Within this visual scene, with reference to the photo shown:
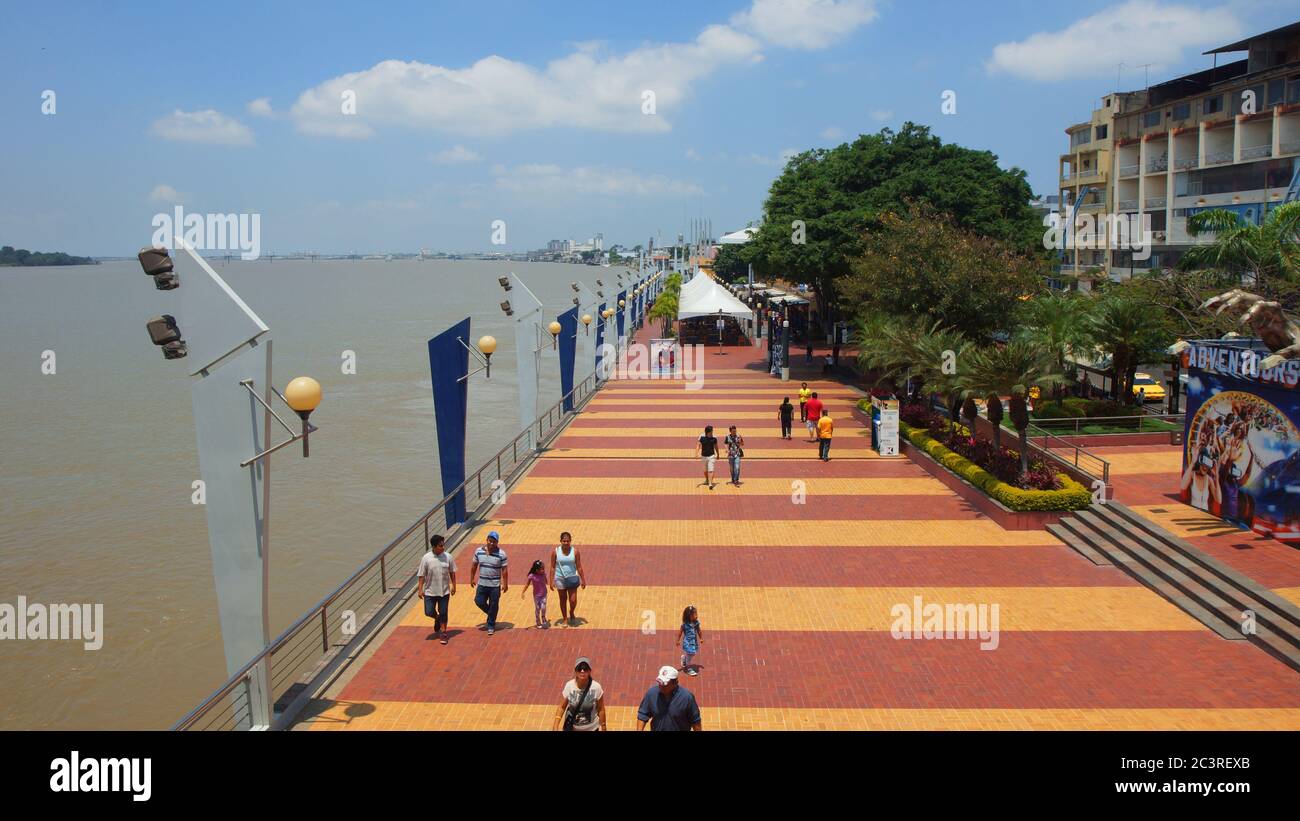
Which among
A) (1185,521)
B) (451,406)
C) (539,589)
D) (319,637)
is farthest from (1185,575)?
(319,637)

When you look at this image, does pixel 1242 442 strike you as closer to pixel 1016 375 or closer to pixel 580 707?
pixel 1016 375

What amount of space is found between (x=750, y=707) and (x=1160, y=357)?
682 inches

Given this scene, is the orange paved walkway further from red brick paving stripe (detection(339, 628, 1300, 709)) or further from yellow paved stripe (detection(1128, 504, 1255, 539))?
yellow paved stripe (detection(1128, 504, 1255, 539))

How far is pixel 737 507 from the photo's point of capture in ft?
53.6

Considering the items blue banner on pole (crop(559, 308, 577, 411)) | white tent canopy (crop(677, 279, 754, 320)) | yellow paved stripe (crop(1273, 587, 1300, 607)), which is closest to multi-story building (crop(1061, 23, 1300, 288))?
white tent canopy (crop(677, 279, 754, 320))

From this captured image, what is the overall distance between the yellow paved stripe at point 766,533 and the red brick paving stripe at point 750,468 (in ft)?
11.0

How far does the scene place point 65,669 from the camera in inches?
508

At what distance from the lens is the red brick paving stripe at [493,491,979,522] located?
1575cm

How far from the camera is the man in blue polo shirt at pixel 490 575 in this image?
10.3m

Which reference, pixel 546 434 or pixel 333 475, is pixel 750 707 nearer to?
pixel 546 434

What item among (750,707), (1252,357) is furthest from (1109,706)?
(1252,357)

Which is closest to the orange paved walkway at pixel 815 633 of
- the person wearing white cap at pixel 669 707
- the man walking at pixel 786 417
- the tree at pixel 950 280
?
the person wearing white cap at pixel 669 707

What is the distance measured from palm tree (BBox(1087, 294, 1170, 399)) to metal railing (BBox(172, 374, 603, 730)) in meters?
12.7

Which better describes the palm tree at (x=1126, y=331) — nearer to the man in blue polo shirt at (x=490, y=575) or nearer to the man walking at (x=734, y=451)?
the man walking at (x=734, y=451)
